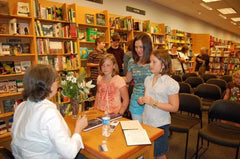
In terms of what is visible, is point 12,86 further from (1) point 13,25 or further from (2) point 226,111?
(2) point 226,111

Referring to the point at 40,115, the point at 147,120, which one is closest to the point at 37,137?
the point at 40,115

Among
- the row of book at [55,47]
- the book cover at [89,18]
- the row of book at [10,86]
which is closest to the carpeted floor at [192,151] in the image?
the row of book at [55,47]

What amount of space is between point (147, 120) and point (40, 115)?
0.99 meters

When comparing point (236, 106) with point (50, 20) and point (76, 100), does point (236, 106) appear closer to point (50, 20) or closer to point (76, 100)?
point (76, 100)

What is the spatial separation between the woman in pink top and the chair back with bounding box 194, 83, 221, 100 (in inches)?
90.3

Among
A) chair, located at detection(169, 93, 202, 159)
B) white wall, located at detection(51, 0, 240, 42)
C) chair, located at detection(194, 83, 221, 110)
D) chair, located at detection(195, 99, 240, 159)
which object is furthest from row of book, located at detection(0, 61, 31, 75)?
chair, located at detection(194, 83, 221, 110)

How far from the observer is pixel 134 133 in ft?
4.41

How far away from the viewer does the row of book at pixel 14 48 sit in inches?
119

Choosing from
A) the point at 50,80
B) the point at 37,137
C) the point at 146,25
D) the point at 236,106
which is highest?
the point at 146,25

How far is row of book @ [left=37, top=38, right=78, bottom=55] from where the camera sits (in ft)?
11.1

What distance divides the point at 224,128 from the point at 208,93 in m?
1.30

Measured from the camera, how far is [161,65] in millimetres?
1590

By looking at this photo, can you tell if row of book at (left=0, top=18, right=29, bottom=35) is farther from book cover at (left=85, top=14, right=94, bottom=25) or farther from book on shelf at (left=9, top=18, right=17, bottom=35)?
book cover at (left=85, top=14, right=94, bottom=25)

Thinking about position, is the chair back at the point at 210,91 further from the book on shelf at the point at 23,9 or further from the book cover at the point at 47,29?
the book on shelf at the point at 23,9
